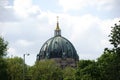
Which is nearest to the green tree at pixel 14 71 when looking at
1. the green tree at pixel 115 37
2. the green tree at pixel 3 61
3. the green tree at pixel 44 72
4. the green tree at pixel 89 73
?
the green tree at pixel 44 72

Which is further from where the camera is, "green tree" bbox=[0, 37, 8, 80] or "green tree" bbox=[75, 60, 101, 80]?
"green tree" bbox=[75, 60, 101, 80]

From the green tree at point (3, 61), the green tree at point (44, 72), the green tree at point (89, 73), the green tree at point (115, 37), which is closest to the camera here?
the green tree at point (115, 37)

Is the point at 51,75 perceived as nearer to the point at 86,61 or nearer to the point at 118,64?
the point at 86,61

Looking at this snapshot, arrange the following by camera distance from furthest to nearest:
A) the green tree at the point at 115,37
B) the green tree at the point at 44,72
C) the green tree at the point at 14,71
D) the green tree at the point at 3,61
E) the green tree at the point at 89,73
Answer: the green tree at the point at 44,72 < the green tree at the point at 14,71 < the green tree at the point at 89,73 < the green tree at the point at 3,61 < the green tree at the point at 115,37

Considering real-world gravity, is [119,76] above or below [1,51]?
below

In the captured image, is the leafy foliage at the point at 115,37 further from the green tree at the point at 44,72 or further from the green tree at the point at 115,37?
the green tree at the point at 44,72

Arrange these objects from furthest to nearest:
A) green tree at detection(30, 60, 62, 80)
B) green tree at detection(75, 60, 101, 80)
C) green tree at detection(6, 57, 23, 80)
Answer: green tree at detection(30, 60, 62, 80), green tree at detection(6, 57, 23, 80), green tree at detection(75, 60, 101, 80)

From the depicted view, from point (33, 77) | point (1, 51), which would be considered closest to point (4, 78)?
point (1, 51)

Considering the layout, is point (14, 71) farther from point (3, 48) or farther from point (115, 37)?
point (115, 37)

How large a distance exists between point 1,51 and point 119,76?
27748 millimetres

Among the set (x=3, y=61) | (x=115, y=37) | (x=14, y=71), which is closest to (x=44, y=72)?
(x=14, y=71)

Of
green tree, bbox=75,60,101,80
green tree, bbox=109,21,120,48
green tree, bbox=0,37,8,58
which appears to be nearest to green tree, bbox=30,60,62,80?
green tree, bbox=75,60,101,80

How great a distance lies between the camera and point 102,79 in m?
82.4

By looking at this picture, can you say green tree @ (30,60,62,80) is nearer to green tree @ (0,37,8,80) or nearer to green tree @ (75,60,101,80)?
A: green tree @ (75,60,101,80)
